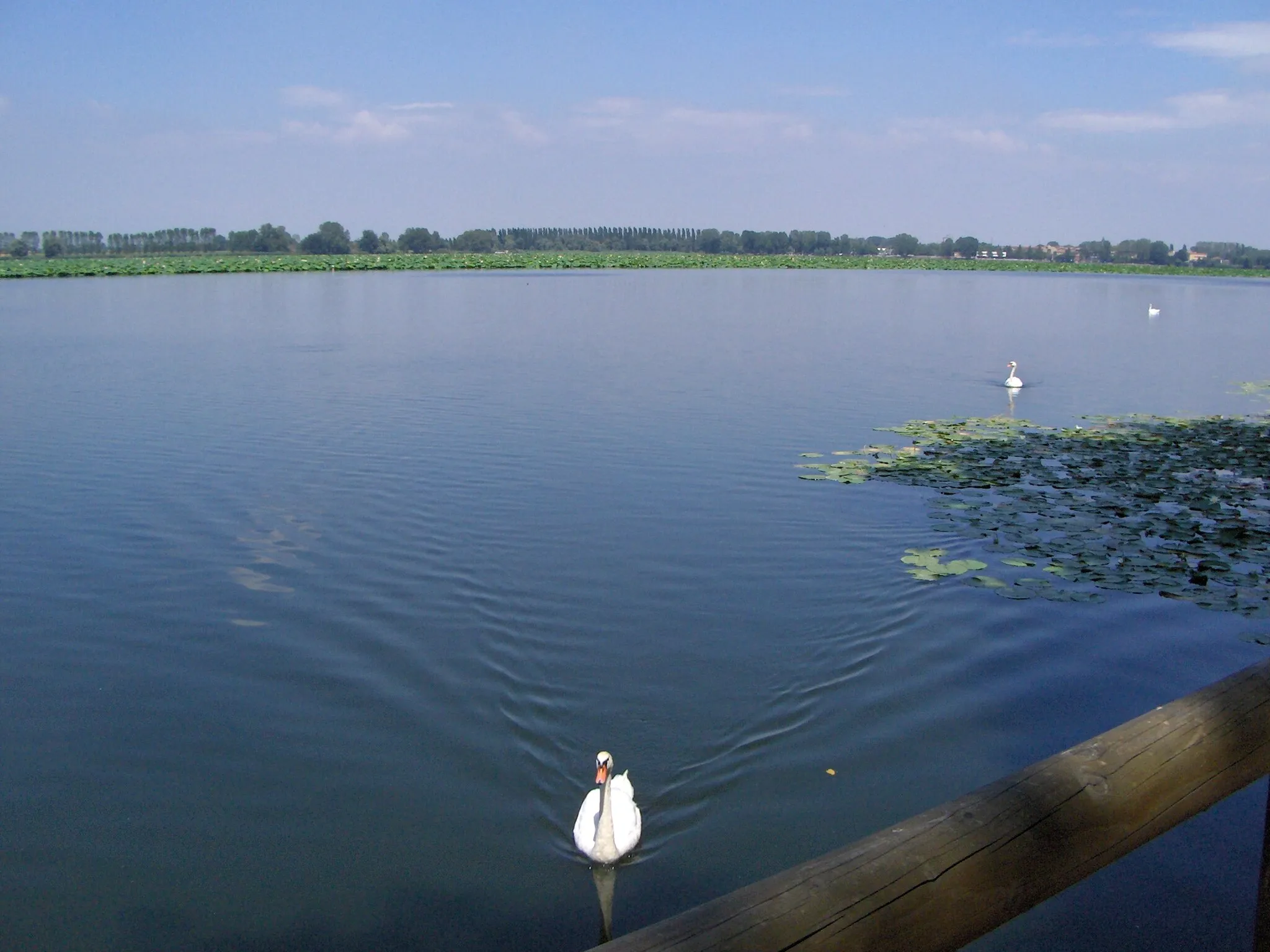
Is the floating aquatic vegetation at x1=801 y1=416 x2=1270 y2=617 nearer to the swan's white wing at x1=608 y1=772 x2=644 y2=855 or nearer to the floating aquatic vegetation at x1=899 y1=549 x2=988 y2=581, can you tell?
the floating aquatic vegetation at x1=899 y1=549 x2=988 y2=581

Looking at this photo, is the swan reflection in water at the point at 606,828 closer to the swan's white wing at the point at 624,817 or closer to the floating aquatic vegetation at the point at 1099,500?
the swan's white wing at the point at 624,817

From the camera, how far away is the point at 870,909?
59.1 inches

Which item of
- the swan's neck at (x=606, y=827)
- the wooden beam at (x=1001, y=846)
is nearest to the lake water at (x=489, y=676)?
the swan's neck at (x=606, y=827)

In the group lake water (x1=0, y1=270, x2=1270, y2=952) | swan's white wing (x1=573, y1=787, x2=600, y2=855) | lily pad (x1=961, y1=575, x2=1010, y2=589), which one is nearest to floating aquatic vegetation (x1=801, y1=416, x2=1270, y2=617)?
lily pad (x1=961, y1=575, x2=1010, y2=589)

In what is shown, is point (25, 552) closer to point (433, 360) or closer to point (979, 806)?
point (979, 806)

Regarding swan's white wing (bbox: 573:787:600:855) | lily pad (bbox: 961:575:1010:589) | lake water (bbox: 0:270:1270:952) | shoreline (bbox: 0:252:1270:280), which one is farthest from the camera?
shoreline (bbox: 0:252:1270:280)

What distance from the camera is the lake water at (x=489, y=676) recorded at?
5.24 metres

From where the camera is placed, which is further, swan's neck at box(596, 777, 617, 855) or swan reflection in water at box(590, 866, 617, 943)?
swan's neck at box(596, 777, 617, 855)

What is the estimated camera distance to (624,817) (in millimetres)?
5398

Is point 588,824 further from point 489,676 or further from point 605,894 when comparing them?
point 489,676

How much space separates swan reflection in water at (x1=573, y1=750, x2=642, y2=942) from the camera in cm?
528

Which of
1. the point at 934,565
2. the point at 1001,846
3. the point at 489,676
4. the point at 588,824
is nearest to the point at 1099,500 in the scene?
the point at 934,565

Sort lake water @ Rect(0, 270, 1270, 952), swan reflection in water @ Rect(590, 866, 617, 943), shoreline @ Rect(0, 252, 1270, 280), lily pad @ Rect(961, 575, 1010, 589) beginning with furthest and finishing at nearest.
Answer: shoreline @ Rect(0, 252, 1270, 280), lily pad @ Rect(961, 575, 1010, 589), lake water @ Rect(0, 270, 1270, 952), swan reflection in water @ Rect(590, 866, 617, 943)

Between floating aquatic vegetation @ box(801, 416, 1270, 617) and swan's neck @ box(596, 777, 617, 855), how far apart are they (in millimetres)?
4904
